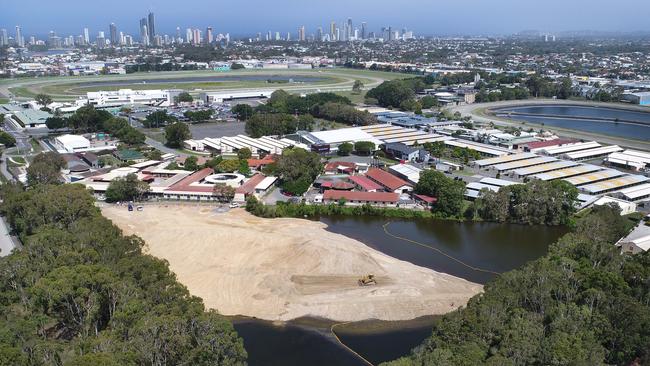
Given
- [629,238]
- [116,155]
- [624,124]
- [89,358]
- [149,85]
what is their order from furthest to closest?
[149,85] < [624,124] < [116,155] < [629,238] < [89,358]

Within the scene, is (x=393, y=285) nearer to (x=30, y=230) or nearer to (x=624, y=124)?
(x=30, y=230)

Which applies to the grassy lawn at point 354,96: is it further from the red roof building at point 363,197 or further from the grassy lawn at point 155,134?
the red roof building at point 363,197

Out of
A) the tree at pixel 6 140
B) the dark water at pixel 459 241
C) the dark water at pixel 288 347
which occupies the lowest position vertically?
the dark water at pixel 288 347

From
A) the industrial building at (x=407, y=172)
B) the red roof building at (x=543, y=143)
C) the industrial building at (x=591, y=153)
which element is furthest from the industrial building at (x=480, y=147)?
the industrial building at (x=407, y=172)

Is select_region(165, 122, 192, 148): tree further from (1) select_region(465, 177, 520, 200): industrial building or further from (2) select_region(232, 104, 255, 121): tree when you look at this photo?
(1) select_region(465, 177, 520, 200): industrial building

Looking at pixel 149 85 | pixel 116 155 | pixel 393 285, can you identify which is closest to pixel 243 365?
pixel 393 285

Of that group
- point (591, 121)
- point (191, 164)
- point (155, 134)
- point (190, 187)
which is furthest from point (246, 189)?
point (591, 121)

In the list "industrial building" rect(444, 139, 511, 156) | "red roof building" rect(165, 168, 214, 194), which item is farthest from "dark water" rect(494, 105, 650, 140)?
"red roof building" rect(165, 168, 214, 194)
